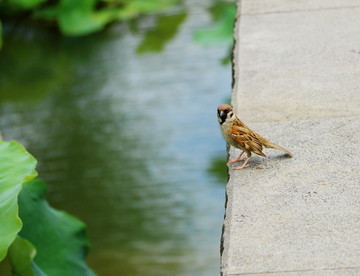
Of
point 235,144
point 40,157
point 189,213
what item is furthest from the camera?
point 40,157

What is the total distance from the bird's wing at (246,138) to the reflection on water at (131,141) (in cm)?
182

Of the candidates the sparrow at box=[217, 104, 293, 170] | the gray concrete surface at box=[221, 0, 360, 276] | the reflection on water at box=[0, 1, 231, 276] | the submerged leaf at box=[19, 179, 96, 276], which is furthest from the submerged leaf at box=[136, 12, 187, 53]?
the sparrow at box=[217, 104, 293, 170]

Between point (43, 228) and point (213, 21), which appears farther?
point (213, 21)

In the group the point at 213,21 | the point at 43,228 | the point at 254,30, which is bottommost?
the point at 213,21

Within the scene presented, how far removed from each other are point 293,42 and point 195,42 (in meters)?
3.31

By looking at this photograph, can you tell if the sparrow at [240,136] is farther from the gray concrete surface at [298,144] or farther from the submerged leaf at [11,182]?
the submerged leaf at [11,182]

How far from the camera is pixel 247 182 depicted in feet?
7.86

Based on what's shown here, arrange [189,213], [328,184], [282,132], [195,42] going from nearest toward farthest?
1. [328,184]
2. [282,132]
3. [189,213]
4. [195,42]

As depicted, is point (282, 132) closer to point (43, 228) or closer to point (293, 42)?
point (293, 42)

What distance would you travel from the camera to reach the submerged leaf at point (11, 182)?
239 cm

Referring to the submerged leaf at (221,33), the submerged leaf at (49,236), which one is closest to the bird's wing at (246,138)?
the submerged leaf at (49,236)

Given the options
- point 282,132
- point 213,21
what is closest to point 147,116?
point 213,21

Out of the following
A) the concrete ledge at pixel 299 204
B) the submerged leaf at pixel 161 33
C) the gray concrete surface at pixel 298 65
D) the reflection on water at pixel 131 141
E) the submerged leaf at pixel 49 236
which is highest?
the concrete ledge at pixel 299 204

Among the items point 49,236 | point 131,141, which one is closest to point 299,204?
point 49,236
